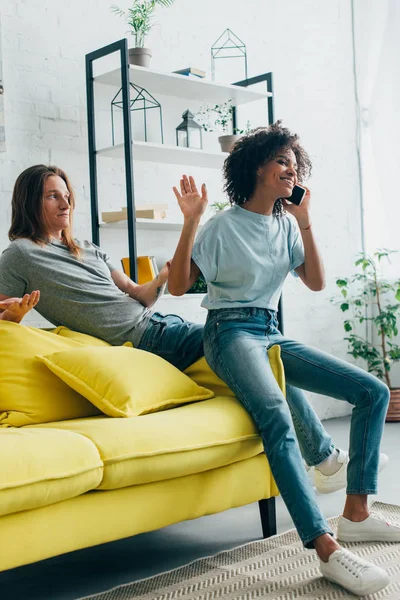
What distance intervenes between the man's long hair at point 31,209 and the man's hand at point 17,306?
37cm

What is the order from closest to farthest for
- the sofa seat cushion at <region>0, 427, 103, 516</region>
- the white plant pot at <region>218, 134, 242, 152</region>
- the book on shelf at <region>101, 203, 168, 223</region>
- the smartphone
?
the sofa seat cushion at <region>0, 427, 103, 516</region> < the smartphone < the book on shelf at <region>101, 203, 168, 223</region> < the white plant pot at <region>218, 134, 242, 152</region>

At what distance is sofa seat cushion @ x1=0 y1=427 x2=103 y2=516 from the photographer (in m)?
1.72

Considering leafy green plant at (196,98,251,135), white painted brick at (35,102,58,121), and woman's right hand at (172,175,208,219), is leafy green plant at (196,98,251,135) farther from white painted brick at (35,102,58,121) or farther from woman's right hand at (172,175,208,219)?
woman's right hand at (172,175,208,219)

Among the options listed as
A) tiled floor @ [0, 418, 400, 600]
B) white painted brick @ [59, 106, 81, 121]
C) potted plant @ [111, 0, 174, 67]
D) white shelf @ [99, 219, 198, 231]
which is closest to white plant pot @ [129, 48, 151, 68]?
potted plant @ [111, 0, 174, 67]

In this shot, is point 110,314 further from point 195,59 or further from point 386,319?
point 386,319

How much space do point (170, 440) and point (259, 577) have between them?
46 cm

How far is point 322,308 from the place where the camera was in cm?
470

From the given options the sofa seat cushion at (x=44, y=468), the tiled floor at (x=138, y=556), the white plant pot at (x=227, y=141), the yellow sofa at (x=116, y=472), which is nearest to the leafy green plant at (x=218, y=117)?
the white plant pot at (x=227, y=141)

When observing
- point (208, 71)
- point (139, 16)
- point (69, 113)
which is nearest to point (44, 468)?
point (69, 113)

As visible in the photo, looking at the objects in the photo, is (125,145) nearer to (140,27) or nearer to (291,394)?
(140,27)

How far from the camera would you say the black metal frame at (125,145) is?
3.27 m

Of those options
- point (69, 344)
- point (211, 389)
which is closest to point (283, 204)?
point (211, 389)

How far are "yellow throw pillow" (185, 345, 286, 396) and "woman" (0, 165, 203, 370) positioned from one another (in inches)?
3.4

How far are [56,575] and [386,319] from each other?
117 inches
